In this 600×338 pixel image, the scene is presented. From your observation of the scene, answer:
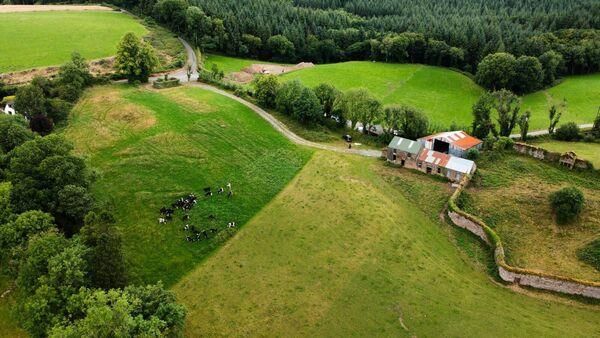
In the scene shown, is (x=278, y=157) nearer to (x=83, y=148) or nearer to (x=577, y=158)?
(x=83, y=148)

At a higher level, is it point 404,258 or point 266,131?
point 266,131

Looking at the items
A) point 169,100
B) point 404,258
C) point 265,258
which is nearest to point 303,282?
point 265,258

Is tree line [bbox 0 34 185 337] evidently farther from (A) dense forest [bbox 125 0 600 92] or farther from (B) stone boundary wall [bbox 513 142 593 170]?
(A) dense forest [bbox 125 0 600 92]

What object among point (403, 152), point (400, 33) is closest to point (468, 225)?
point (403, 152)

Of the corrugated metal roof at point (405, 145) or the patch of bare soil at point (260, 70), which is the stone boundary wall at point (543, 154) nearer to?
the corrugated metal roof at point (405, 145)

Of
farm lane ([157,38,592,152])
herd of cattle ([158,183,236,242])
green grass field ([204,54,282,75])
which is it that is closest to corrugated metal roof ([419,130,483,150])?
farm lane ([157,38,592,152])

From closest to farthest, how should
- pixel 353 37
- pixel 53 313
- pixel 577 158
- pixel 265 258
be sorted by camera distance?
pixel 53 313 → pixel 265 258 → pixel 577 158 → pixel 353 37
